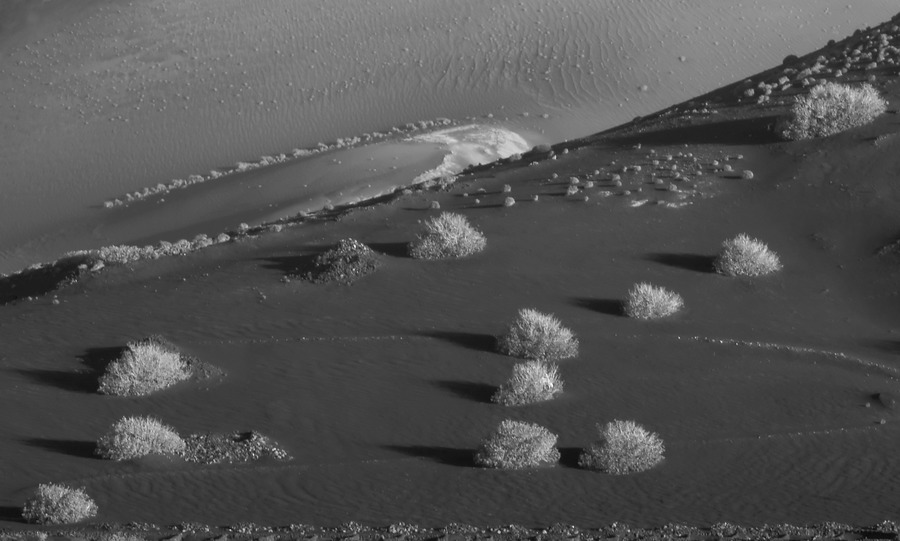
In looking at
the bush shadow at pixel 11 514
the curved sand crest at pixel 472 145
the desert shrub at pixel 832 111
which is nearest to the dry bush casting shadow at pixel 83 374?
the bush shadow at pixel 11 514

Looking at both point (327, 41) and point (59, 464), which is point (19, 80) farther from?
point (59, 464)

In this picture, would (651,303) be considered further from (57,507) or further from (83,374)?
(57,507)

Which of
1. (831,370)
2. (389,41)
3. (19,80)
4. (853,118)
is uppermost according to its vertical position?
(389,41)

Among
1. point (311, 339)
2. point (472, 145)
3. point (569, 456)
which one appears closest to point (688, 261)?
point (569, 456)

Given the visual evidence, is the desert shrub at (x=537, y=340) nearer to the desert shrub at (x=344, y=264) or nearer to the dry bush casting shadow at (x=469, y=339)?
the dry bush casting shadow at (x=469, y=339)

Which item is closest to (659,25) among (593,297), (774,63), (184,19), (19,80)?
(774,63)

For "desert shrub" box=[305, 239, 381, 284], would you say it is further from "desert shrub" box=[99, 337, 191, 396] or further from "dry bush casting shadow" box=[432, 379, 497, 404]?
"dry bush casting shadow" box=[432, 379, 497, 404]

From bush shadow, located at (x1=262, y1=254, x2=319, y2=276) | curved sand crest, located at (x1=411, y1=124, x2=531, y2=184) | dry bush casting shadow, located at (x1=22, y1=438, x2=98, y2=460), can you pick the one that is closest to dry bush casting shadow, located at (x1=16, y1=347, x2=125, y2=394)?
dry bush casting shadow, located at (x1=22, y1=438, x2=98, y2=460)
